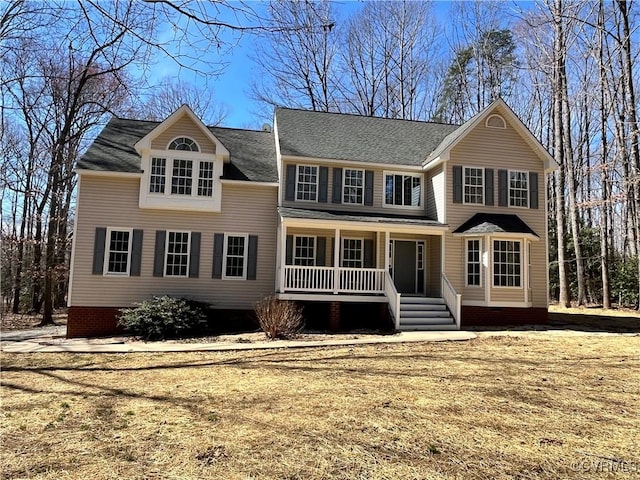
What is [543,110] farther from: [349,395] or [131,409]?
[131,409]

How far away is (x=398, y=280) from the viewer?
16.2 meters

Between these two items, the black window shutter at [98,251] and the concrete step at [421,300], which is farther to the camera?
the concrete step at [421,300]

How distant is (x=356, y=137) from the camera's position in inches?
687

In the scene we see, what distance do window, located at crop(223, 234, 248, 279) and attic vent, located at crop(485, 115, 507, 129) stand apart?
31.2 ft

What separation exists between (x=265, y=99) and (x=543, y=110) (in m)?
18.7

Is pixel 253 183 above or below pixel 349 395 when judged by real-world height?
above

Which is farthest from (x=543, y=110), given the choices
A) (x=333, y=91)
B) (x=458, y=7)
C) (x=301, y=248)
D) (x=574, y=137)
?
(x=301, y=248)

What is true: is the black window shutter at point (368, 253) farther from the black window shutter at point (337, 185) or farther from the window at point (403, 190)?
the black window shutter at point (337, 185)

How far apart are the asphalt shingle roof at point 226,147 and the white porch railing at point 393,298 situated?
5284 millimetres

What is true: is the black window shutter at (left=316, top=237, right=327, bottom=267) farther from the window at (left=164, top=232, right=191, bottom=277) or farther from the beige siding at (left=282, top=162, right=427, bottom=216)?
the window at (left=164, top=232, right=191, bottom=277)

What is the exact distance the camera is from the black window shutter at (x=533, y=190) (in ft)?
51.4

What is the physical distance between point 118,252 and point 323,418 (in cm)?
1123

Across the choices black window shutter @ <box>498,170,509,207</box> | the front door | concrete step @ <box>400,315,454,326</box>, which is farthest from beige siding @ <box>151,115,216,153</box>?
black window shutter @ <box>498,170,509,207</box>

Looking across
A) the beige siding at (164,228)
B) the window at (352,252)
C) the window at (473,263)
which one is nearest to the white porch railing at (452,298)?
the window at (473,263)
